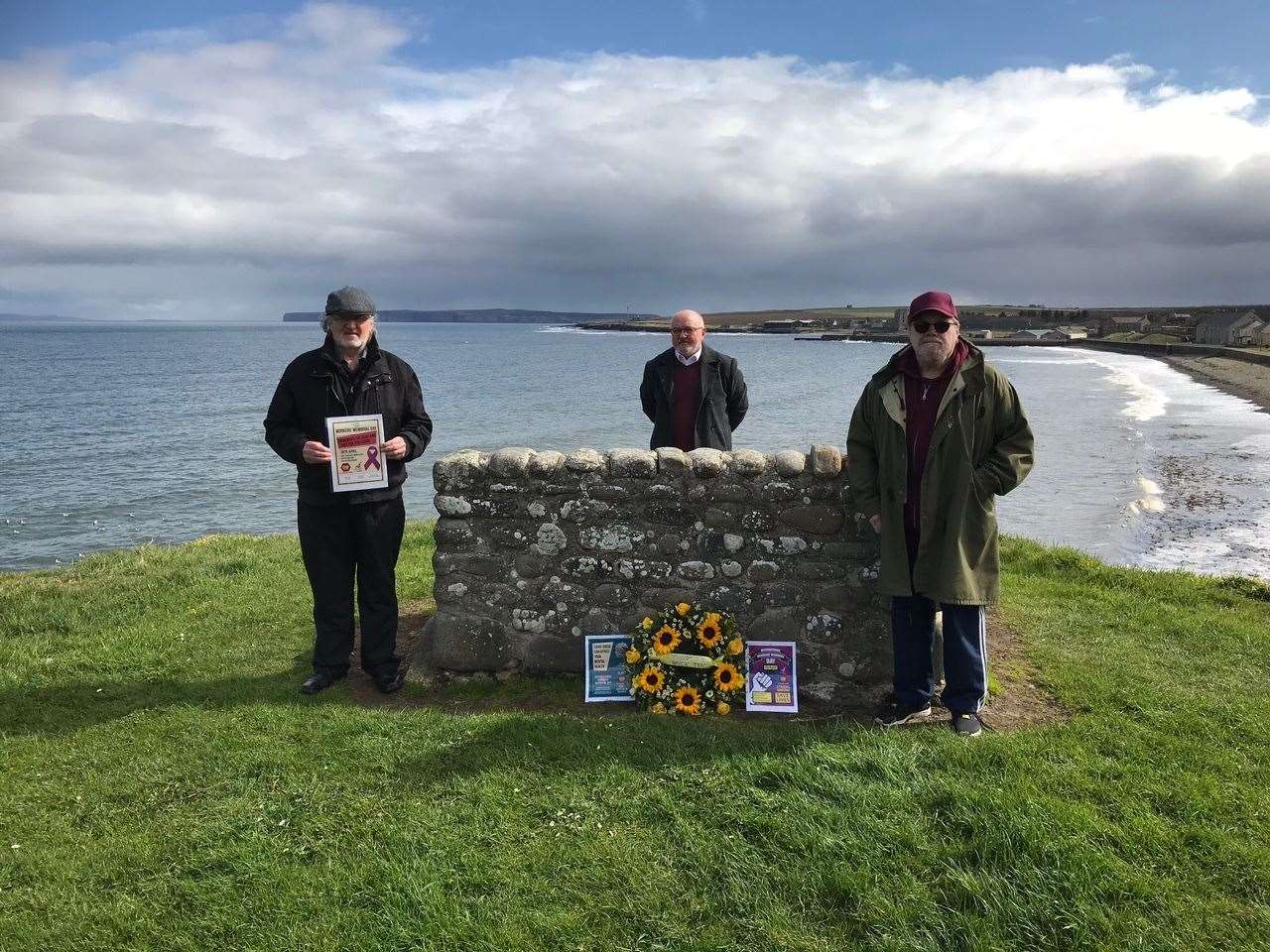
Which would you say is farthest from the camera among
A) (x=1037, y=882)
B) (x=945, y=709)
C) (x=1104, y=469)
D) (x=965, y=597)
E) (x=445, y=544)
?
(x=1104, y=469)

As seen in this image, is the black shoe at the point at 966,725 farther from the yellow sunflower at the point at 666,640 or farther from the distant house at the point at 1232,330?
the distant house at the point at 1232,330

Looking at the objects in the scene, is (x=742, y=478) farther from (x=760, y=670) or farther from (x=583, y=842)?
(x=583, y=842)

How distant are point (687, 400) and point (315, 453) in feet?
9.99

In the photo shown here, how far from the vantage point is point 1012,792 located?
3.98 m

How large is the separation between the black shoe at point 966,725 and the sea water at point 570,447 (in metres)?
8.54

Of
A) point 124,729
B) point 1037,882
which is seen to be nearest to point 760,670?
point 1037,882

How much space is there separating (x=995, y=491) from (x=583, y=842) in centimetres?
302

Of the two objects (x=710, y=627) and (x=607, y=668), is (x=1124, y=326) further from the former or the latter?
(x=607, y=668)

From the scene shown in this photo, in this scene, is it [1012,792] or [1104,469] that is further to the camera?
[1104,469]

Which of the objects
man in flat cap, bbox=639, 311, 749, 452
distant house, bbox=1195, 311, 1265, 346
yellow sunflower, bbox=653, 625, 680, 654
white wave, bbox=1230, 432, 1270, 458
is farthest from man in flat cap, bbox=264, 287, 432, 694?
distant house, bbox=1195, 311, 1265, 346

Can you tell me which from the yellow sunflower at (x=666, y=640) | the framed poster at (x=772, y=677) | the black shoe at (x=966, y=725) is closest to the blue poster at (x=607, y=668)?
the yellow sunflower at (x=666, y=640)

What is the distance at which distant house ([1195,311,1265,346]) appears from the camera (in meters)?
76.1

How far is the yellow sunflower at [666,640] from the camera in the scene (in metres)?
5.46

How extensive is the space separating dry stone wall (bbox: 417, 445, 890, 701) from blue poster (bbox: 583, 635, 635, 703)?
16cm
